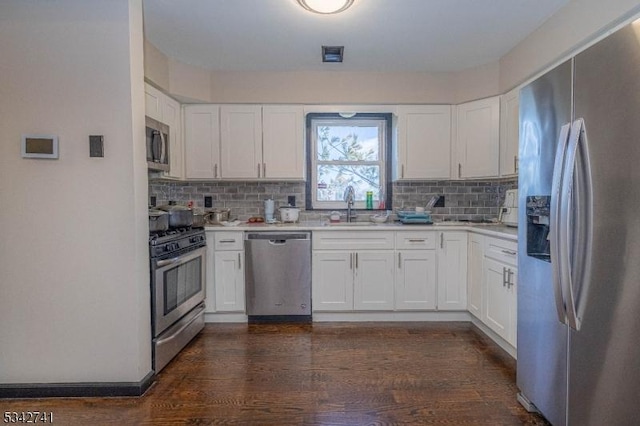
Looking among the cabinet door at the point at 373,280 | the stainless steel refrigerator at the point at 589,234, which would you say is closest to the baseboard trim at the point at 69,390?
the cabinet door at the point at 373,280

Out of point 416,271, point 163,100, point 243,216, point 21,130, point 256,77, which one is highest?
point 256,77

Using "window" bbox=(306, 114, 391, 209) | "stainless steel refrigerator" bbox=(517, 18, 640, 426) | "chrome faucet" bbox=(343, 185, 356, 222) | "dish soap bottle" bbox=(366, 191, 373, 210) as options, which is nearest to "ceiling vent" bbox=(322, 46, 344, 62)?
"window" bbox=(306, 114, 391, 209)

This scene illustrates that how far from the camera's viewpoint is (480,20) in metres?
2.58

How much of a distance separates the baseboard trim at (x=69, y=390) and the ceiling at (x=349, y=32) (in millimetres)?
2470

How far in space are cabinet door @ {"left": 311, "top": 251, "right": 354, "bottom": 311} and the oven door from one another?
3.39 ft

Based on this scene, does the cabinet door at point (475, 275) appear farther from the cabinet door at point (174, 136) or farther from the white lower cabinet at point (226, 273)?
the cabinet door at point (174, 136)

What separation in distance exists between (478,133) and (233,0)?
249cm

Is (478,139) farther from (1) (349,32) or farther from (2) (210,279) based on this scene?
(2) (210,279)

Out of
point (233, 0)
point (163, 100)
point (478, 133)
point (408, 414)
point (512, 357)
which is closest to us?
point (408, 414)

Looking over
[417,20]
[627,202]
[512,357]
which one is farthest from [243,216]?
[627,202]

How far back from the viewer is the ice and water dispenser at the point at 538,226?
66.9 inches

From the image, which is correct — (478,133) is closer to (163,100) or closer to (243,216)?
(243,216)

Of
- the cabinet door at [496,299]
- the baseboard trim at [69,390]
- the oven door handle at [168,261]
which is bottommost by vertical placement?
the baseboard trim at [69,390]

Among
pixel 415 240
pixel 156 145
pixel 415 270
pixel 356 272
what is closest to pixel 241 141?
pixel 156 145
